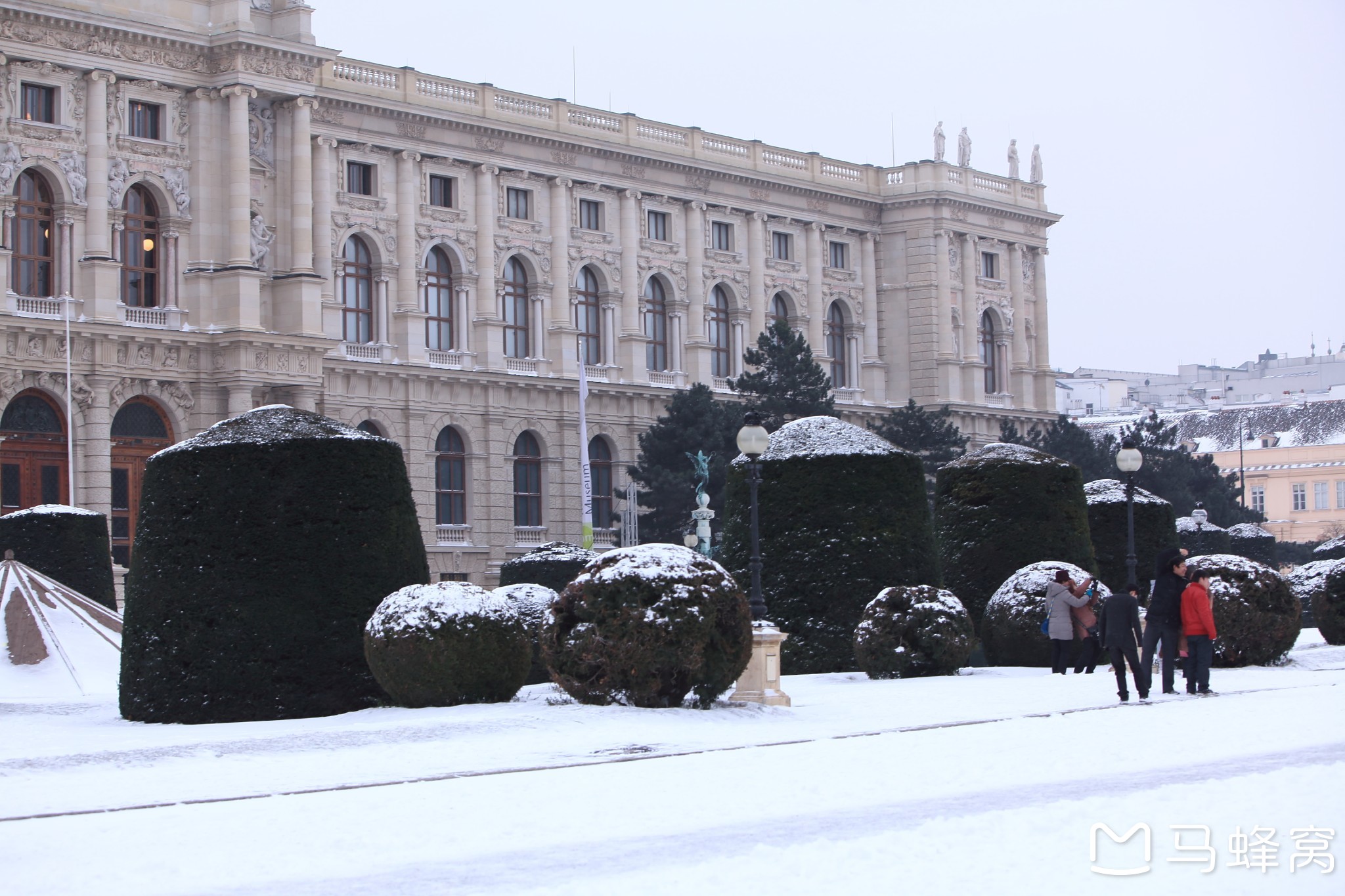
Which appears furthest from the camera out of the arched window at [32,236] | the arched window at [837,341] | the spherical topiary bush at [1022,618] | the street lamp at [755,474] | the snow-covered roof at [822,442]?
the arched window at [837,341]

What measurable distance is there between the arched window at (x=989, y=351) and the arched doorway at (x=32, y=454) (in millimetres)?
37610

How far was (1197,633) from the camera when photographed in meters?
21.3

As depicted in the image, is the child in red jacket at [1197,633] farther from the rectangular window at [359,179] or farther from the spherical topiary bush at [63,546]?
the rectangular window at [359,179]

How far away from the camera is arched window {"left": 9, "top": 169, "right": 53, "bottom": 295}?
49344mm

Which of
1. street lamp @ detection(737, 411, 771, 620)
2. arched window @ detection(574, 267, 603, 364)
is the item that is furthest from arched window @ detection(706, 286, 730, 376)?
street lamp @ detection(737, 411, 771, 620)

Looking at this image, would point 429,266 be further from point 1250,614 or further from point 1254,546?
point 1250,614

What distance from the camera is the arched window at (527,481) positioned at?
61750mm

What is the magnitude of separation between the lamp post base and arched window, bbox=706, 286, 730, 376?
4681 cm

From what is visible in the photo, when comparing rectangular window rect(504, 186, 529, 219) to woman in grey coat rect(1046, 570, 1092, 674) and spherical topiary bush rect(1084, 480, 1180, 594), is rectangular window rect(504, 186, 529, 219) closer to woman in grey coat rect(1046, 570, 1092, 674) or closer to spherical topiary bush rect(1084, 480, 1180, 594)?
spherical topiary bush rect(1084, 480, 1180, 594)

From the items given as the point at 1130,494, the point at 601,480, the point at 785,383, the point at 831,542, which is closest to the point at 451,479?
the point at 601,480

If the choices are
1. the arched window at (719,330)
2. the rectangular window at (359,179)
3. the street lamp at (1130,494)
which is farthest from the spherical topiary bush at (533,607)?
the arched window at (719,330)

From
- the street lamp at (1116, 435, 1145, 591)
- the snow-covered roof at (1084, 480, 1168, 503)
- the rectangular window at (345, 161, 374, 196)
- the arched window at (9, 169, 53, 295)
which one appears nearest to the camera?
the street lamp at (1116, 435, 1145, 591)

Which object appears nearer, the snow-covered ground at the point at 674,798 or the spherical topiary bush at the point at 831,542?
the snow-covered ground at the point at 674,798

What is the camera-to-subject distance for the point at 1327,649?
2986 centimetres
